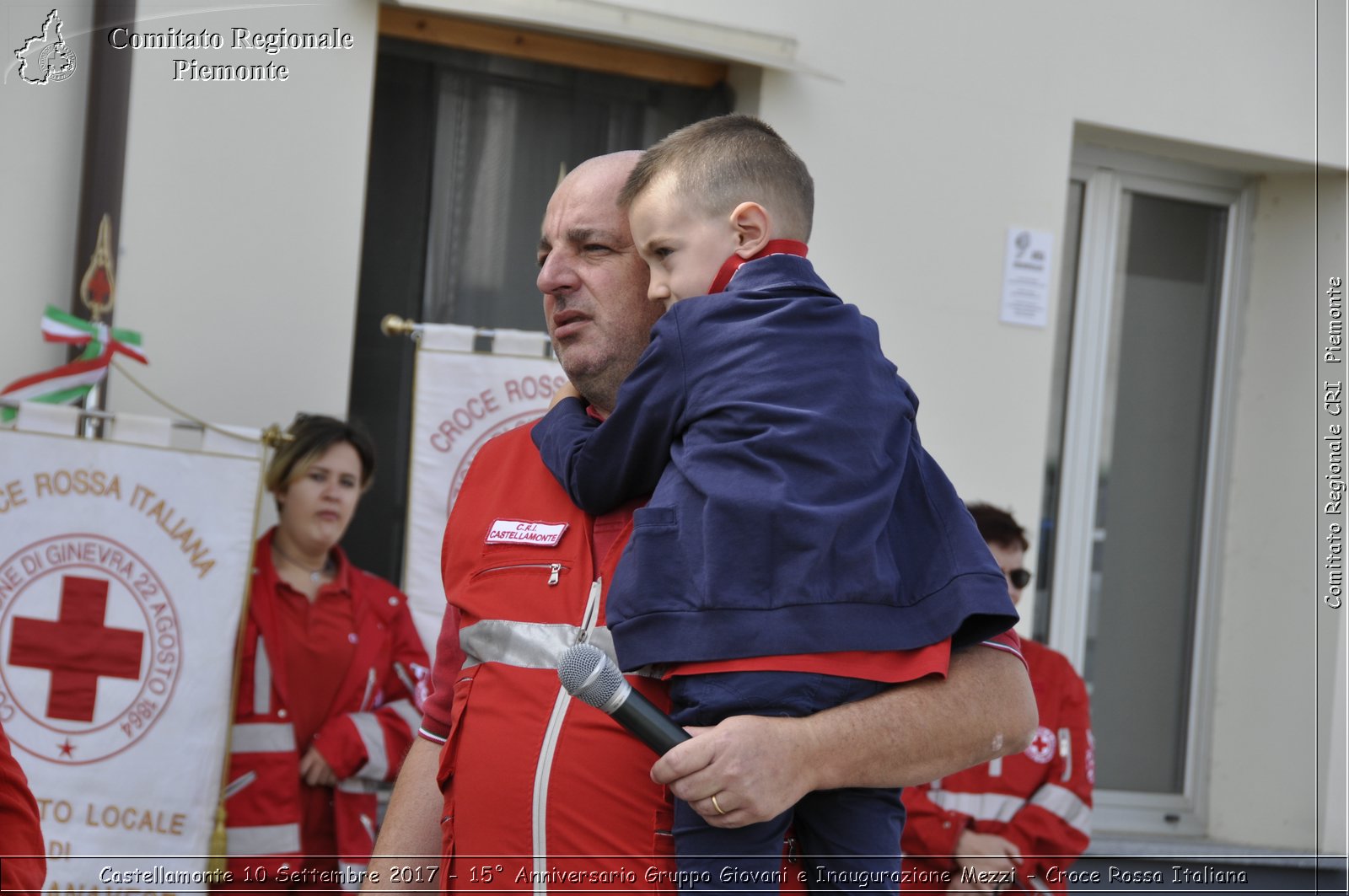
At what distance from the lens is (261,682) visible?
3662 millimetres

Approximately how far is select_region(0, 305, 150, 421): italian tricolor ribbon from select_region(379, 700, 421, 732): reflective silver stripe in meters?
1.16

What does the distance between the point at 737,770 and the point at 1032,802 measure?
96.2 inches

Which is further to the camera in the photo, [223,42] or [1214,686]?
[1214,686]

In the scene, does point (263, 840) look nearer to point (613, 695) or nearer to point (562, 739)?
point (562, 739)

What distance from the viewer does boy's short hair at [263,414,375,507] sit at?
150 inches

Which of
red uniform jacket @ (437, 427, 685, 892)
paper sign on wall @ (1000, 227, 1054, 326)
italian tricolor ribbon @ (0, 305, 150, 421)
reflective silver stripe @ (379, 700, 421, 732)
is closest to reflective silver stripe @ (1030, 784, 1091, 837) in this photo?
reflective silver stripe @ (379, 700, 421, 732)

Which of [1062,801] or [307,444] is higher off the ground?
[307,444]

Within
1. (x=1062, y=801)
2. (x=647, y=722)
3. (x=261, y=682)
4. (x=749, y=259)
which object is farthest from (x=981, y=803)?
(x=647, y=722)

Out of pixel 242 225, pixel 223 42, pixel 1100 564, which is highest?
pixel 223 42

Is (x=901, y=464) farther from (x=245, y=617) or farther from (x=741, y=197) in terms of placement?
(x=245, y=617)

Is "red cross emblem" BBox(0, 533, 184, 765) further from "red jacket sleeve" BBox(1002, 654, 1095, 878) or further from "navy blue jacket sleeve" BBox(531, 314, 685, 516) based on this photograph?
"red jacket sleeve" BBox(1002, 654, 1095, 878)

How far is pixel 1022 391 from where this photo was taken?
481cm

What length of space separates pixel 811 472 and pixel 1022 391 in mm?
3541

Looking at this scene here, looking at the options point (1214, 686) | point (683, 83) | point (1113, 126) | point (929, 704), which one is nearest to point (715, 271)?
point (929, 704)
